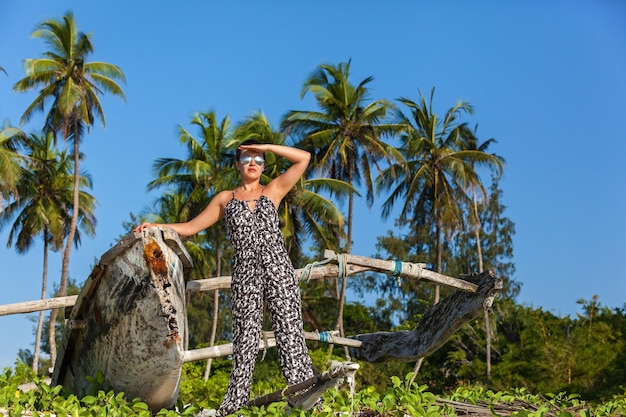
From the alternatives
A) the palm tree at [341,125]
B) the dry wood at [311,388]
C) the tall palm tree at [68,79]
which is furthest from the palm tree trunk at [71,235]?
the dry wood at [311,388]

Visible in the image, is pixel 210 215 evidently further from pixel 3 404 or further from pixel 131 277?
pixel 3 404

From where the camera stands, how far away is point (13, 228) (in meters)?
32.2

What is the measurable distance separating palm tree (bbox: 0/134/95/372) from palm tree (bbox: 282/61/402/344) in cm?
1043

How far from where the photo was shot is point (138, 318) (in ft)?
20.6

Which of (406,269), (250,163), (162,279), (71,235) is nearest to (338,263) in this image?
(406,269)

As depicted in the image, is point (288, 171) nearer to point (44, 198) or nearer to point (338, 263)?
point (338, 263)

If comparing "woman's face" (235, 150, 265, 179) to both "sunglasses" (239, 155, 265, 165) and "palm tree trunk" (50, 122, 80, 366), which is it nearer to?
"sunglasses" (239, 155, 265, 165)

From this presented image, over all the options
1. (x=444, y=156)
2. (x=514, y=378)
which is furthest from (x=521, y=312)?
(x=444, y=156)

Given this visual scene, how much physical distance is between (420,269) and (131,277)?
2898 millimetres

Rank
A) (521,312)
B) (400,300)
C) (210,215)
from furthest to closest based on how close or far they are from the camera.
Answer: (400,300), (521,312), (210,215)

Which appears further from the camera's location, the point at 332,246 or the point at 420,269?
the point at 332,246

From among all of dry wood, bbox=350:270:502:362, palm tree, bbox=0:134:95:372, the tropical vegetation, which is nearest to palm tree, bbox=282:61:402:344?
the tropical vegetation

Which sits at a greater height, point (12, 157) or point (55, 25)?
point (55, 25)

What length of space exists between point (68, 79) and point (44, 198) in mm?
6269
